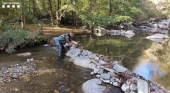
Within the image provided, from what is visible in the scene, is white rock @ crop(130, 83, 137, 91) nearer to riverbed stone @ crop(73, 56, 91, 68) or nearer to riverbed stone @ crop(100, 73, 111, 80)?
riverbed stone @ crop(100, 73, 111, 80)

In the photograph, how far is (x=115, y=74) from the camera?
23.2ft

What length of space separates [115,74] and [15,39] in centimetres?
633

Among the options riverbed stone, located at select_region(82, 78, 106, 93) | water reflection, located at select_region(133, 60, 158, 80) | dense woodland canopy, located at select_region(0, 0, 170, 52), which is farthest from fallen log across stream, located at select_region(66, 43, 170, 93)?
dense woodland canopy, located at select_region(0, 0, 170, 52)

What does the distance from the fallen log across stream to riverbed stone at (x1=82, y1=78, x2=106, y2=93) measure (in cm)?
38

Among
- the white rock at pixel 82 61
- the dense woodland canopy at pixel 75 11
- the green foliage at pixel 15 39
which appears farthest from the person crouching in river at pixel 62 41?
the dense woodland canopy at pixel 75 11

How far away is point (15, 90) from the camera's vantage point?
19.4 ft

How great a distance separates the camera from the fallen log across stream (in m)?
5.95

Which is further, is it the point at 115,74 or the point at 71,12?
the point at 71,12

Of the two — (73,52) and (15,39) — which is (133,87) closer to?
(73,52)

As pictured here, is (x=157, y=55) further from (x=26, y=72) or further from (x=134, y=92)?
(x=26, y=72)

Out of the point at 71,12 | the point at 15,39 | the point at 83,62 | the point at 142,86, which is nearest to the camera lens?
the point at 142,86

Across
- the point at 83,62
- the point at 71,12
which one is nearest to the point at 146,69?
the point at 83,62

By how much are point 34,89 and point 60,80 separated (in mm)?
1073

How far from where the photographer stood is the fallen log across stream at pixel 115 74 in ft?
19.5
